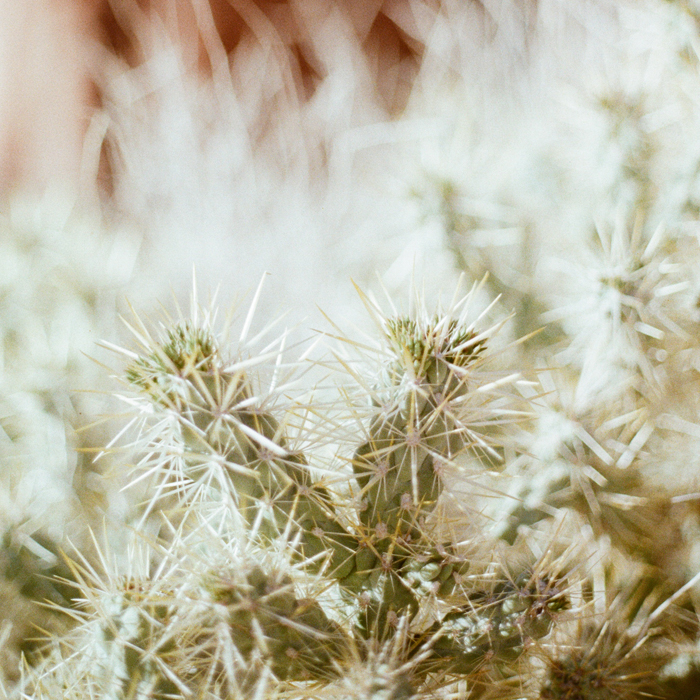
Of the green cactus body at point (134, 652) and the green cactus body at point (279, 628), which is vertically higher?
the green cactus body at point (279, 628)

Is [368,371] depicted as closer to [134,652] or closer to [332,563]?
[332,563]

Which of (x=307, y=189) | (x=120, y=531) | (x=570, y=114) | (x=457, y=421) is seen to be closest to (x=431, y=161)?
(x=570, y=114)

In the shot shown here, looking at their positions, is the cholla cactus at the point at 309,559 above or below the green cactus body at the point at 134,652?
above

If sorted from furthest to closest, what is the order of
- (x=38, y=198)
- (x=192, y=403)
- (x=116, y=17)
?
1. (x=116, y=17)
2. (x=38, y=198)
3. (x=192, y=403)

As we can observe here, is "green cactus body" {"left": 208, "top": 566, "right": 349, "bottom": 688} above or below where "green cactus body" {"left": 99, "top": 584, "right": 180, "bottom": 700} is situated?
above

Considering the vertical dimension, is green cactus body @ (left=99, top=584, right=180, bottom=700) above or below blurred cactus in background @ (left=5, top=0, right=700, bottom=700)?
below

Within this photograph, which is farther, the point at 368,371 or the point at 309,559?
Answer: the point at 368,371

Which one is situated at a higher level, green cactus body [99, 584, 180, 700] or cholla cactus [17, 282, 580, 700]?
cholla cactus [17, 282, 580, 700]

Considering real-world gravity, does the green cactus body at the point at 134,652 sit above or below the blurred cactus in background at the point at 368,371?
below

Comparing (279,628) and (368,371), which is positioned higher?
(368,371)

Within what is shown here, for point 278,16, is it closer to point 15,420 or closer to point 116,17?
point 116,17

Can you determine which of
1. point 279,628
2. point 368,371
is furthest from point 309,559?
point 368,371
